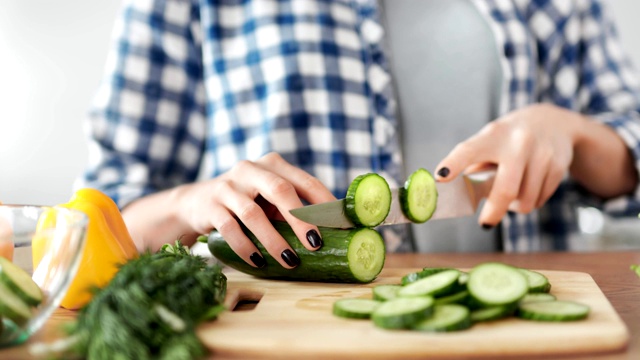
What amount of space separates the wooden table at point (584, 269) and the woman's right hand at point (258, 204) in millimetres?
365

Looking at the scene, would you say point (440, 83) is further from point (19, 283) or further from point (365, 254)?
point (19, 283)

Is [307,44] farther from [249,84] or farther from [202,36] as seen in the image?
[202,36]

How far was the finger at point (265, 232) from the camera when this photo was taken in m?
1.30

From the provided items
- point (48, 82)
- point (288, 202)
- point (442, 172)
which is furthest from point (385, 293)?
point (48, 82)

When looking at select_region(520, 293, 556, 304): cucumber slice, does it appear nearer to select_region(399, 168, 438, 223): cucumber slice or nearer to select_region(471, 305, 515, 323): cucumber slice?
select_region(471, 305, 515, 323): cucumber slice

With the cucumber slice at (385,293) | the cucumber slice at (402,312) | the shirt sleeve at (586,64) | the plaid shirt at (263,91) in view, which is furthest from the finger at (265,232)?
the shirt sleeve at (586,64)

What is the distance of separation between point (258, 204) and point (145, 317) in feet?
2.00

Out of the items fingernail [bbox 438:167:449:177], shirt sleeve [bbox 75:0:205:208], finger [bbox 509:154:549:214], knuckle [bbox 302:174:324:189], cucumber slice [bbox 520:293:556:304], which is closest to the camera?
cucumber slice [bbox 520:293:556:304]

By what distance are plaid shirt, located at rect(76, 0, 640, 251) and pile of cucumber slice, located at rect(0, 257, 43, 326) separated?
1.12 metres

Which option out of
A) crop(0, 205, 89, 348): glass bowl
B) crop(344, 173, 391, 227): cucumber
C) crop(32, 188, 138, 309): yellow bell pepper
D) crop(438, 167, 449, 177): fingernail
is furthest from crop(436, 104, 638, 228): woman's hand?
crop(0, 205, 89, 348): glass bowl

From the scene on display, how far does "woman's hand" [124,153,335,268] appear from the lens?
1.30m

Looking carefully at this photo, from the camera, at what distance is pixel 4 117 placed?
3.68m

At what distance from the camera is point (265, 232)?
1313 millimetres

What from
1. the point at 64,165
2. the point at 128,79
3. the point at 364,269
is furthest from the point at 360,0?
the point at 64,165
